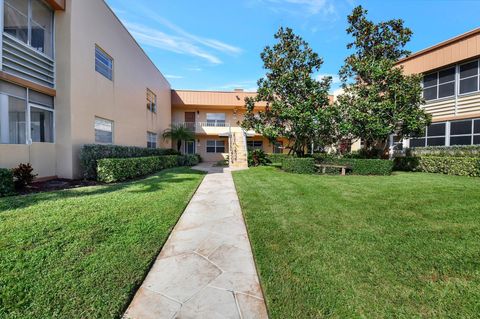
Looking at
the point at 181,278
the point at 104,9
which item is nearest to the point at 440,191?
the point at 181,278

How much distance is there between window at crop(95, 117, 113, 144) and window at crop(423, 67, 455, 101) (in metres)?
17.5

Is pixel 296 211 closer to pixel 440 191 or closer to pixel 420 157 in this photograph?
pixel 440 191

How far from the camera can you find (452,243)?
3.35 m

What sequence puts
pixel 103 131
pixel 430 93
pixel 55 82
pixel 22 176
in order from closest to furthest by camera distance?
pixel 22 176
pixel 55 82
pixel 103 131
pixel 430 93

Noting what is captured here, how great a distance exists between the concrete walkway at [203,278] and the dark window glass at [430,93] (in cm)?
1502

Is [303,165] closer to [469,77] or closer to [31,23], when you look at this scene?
[469,77]

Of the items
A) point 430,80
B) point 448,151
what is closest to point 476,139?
point 448,151

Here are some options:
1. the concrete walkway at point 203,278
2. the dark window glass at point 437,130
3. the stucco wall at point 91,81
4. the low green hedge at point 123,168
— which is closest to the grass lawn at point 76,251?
the concrete walkway at point 203,278

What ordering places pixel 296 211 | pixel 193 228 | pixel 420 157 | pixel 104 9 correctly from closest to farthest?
pixel 193 228, pixel 296 211, pixel 104 9, pixel 420 157

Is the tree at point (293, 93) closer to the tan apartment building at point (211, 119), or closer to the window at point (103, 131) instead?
the window at point (103, 131)

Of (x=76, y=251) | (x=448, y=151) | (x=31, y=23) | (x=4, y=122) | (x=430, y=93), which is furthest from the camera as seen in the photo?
(x=430, y=93)

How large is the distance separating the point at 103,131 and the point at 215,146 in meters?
14.5

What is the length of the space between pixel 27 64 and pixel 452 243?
11.3 meters

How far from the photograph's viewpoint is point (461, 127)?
11.8 m
